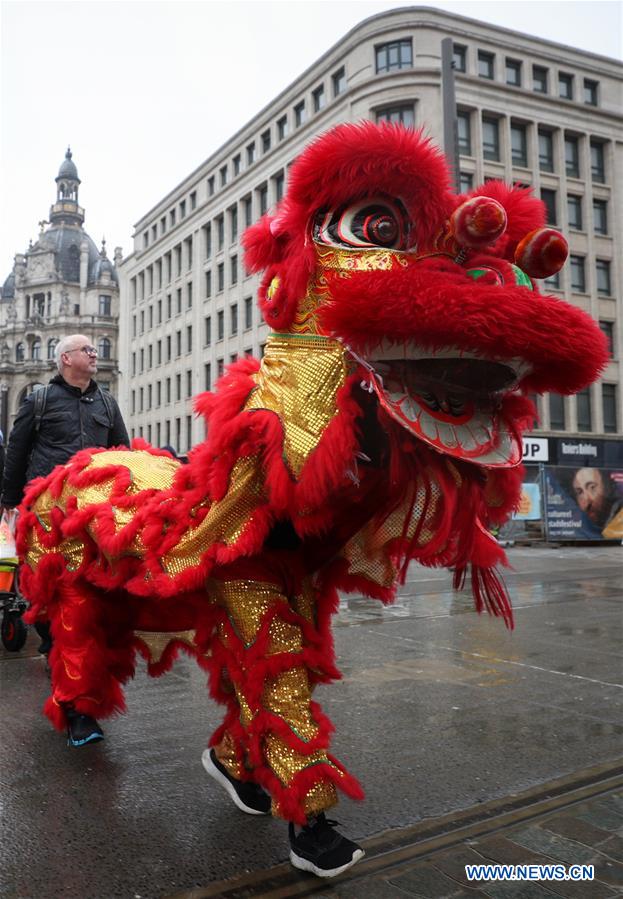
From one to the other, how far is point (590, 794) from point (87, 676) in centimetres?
209

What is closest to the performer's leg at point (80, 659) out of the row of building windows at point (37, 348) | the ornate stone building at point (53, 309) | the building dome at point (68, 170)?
the ornate stone building at point (53, 309)

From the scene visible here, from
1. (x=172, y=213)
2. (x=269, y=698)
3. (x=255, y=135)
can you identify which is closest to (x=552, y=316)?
(x=269, y=698)

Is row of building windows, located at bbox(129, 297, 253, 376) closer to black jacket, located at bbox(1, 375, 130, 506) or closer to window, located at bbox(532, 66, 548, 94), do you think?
window, located at bbox(532, 66, 548, 94)

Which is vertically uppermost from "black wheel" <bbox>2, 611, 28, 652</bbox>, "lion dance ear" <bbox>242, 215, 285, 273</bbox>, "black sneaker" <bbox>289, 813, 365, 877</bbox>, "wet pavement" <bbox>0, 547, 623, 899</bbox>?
"lion dance ear" <bbox>242, 215, 285, 273</bbox>

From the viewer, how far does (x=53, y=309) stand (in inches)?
3302

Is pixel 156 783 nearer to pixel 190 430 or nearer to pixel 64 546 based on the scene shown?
pixel 64 546

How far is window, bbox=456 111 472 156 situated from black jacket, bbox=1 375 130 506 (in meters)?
31.1

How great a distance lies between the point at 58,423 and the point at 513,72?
35.3 m

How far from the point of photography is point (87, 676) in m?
3.28

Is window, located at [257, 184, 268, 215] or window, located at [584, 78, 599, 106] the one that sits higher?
window, located at [584, 78, 599, 106]

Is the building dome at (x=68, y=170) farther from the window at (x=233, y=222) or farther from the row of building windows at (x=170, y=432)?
the window at (x=233, y=222)

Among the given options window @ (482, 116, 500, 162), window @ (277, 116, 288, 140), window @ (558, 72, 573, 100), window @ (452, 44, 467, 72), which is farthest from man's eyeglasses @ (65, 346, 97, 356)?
window @ (277, 116, 288, 140)

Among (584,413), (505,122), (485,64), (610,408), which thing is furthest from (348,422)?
(485,64)

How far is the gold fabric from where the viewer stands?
85.7 inches
